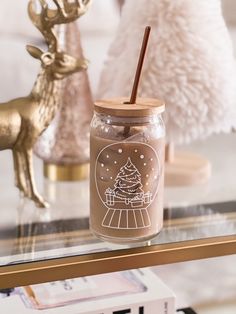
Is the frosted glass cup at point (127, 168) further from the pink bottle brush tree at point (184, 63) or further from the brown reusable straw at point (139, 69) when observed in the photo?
the pink bottle brush tree at point (184, 63)

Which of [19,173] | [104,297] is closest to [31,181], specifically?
[19,173]

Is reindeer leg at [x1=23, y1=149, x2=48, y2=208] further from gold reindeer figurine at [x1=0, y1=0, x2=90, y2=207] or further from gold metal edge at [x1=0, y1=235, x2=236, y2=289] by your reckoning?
gold metal edge at [x1=0, y1=235, x2=236, y2=289]

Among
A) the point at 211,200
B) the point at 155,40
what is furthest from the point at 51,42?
the point at 211,200

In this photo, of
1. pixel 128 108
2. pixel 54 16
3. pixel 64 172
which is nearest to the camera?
pixel 128 108

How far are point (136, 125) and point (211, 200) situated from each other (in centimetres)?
21

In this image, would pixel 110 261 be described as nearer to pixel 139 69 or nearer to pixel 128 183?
pixel 128 183

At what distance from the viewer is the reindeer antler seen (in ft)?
2.34

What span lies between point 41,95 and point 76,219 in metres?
0.13

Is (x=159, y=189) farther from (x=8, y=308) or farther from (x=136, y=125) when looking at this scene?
(x=8, y=308)

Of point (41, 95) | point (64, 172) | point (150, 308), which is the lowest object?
point (150, 308)

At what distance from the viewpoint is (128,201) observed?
63 cm

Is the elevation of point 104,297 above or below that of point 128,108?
below

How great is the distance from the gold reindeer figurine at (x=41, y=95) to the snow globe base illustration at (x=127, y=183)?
0.12 metres

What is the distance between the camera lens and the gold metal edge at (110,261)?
619 mm
